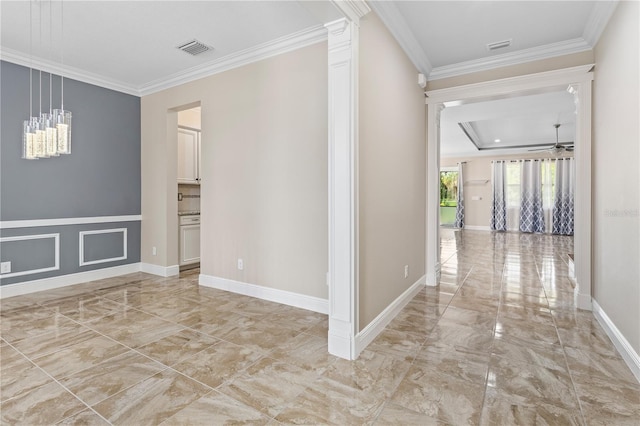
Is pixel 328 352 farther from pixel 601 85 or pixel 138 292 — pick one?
pixel 601 85

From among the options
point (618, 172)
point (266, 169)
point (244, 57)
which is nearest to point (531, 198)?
point (618, 172)

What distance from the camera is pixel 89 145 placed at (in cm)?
419

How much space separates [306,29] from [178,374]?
303 centimetres

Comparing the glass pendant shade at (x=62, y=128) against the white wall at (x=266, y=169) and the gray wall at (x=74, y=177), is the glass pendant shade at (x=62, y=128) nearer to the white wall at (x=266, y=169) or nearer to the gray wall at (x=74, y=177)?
the white wall at (x=266, y=169)

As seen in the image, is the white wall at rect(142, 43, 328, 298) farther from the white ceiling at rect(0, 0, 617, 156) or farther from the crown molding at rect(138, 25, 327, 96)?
the white ceiling at rect(0, 0, 617, 156)

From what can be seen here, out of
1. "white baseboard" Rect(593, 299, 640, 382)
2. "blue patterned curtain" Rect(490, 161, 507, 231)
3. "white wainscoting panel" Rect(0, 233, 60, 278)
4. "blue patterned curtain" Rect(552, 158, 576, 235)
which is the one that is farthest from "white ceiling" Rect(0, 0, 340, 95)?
"blue patterned curtain" Rect(552, 158, 576, 235)

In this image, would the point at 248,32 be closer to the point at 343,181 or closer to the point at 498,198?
the point at 343,181

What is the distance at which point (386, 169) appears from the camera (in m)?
2.78

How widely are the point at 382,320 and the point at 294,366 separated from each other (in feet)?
2.98

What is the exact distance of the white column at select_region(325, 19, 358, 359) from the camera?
2135mm

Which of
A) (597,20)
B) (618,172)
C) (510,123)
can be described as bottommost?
(618,172)

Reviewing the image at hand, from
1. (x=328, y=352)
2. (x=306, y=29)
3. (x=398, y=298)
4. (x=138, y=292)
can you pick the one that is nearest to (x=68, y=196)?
(x=138, y=292)

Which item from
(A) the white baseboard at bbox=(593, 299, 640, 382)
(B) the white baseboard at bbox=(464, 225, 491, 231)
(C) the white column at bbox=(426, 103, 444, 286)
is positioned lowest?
(A) the white baseboard at bbox=(593, 299, 640, 382)

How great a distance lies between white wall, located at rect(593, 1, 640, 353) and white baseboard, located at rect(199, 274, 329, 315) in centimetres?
226
